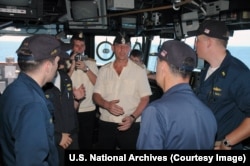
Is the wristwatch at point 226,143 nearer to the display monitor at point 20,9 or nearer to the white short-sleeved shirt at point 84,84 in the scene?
the white short-sleeved shirt at point 84,84

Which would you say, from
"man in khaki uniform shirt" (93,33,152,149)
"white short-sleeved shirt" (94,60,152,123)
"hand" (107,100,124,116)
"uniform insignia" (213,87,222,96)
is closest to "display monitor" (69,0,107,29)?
"man in khaki uniform shirt" (93,33,152,149)

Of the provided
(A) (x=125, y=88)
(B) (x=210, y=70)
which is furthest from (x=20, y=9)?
(B) (x=210, y=70)

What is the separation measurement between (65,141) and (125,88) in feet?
3.15

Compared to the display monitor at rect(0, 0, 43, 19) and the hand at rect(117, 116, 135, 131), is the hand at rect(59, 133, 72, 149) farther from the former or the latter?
the display monitor at rect(0, 0, 43, 19)

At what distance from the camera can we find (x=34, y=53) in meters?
1.68

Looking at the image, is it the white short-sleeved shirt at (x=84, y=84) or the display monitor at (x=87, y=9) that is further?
the display monitor at (x=87, y=9)

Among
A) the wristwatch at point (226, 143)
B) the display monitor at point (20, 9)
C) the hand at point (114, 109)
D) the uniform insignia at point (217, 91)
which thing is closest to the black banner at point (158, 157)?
the wristwatch at point (226, 143)

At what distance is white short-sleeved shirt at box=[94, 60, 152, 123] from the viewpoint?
3.17 m

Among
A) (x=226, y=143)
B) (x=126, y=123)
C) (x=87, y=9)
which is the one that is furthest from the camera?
(x=87, y=9)

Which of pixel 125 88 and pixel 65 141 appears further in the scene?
pixel 125 88

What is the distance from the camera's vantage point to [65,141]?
251 centimetres

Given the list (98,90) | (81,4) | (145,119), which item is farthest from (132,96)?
(81,4)

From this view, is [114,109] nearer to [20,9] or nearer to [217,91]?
[217,91]

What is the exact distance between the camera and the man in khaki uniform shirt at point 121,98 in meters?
3.11
